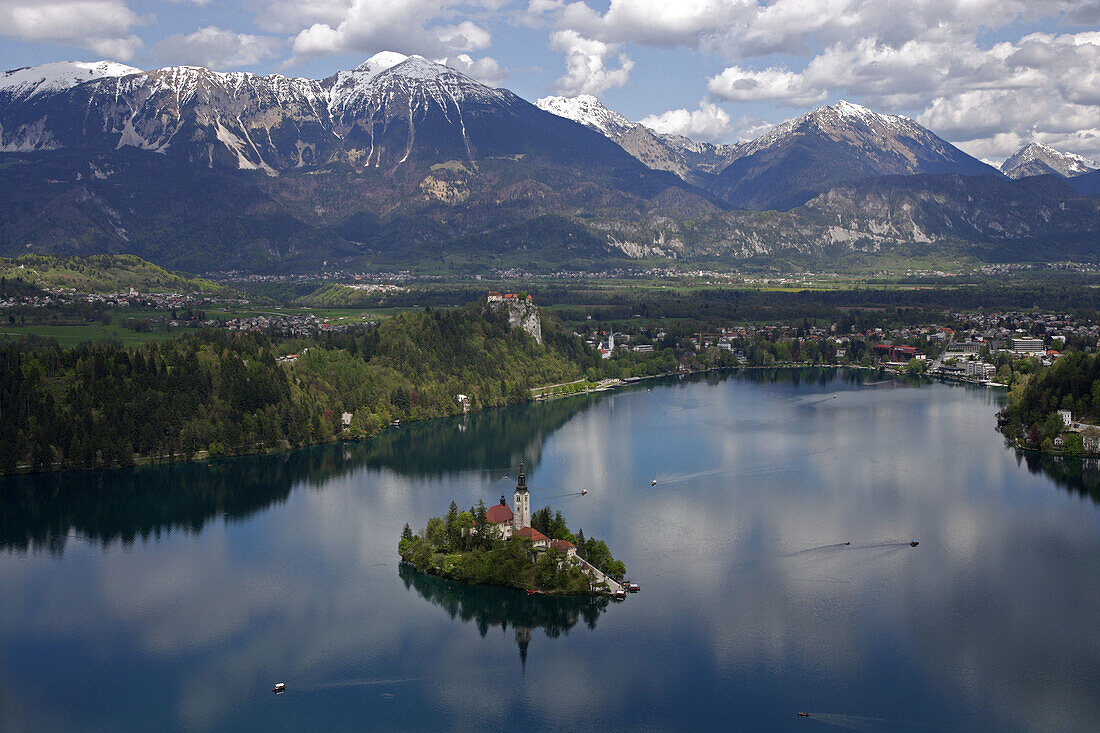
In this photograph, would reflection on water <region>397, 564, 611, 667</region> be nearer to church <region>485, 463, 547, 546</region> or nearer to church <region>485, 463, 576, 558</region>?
church <region>485, 463, 576, 558</region>

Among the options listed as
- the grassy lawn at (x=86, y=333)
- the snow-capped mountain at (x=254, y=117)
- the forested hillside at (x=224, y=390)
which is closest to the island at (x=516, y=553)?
the forested hillside at (x=224, y=390)

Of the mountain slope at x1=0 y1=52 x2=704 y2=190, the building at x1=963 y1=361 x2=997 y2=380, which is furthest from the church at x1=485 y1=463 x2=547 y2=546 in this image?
the mountain slope at x1=0 y1=52 x2=704 y2=190

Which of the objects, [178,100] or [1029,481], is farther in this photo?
[178,100]

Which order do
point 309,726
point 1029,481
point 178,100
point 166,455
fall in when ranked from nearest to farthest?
1. point 309,726
2. point 1029,481
3. point 166,455
4. point 178,100

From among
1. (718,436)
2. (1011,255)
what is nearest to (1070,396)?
(718,436)

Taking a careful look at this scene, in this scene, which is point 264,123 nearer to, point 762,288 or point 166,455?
point 762,288

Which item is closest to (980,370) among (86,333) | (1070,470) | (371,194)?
(1070,470)

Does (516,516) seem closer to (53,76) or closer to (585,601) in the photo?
(585,601)
